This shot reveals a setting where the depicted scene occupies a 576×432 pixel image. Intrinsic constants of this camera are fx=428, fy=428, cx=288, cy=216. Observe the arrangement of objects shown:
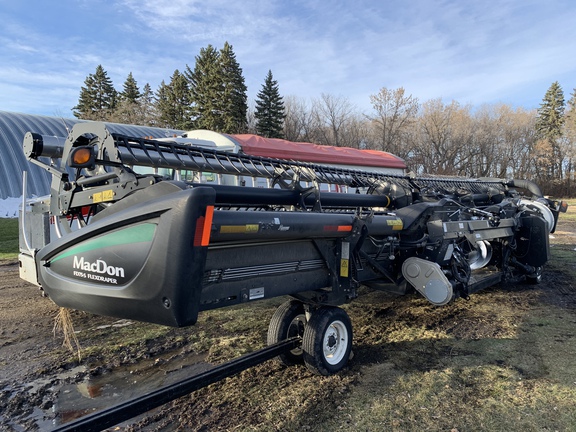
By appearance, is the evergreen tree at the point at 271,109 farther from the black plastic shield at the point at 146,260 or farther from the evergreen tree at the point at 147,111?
the black plastic shield at the point at 146,260

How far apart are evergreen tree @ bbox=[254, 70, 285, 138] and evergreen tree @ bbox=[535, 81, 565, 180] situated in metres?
30.3

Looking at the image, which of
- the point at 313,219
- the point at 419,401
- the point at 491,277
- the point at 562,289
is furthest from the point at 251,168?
the point at 562,289

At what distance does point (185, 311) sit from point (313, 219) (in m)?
1.19

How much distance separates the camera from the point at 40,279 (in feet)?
9.66

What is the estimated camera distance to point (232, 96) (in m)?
38.4

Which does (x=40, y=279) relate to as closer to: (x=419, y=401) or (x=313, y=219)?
(x=313, y=219)

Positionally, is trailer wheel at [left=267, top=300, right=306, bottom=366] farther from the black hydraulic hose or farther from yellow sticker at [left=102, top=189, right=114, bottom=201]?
the black hydraulic hose

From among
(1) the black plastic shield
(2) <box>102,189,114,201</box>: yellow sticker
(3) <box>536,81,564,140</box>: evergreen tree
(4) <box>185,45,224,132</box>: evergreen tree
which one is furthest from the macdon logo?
(3) <box>536,81,564,140</box>: evergreen tree

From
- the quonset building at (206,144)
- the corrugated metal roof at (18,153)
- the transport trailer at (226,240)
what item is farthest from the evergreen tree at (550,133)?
the transport trailer at (226,240)

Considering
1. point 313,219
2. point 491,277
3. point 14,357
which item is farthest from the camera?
point 491,277

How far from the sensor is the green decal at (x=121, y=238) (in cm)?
230

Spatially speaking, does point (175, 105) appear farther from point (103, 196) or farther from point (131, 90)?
point (103, 196)

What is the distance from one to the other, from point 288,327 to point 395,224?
142 centimetres

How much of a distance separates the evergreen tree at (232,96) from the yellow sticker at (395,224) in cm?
3482
